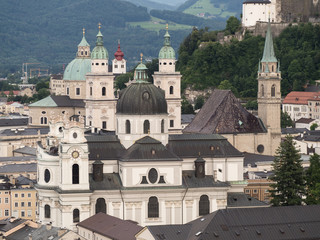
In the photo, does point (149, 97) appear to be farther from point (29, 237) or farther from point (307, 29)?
point (307, 29)

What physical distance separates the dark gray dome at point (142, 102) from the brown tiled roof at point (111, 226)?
8.86m

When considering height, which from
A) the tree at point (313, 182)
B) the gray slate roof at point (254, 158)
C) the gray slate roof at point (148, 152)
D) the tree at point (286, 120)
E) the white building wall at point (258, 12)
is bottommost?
the tree at point (313, 182)

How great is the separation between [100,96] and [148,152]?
3385cm

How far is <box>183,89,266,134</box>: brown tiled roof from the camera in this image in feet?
361

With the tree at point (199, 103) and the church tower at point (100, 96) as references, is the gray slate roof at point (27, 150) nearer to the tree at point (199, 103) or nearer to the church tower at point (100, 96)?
the church tower at point (100, 96)

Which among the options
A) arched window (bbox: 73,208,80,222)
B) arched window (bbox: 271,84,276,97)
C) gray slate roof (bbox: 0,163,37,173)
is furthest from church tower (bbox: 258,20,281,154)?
arched window (bbox: 73,208,80,222)

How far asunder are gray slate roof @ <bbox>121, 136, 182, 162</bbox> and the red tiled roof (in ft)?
247

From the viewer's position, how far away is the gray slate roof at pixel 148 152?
3371 inches

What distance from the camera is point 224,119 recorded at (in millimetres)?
110562

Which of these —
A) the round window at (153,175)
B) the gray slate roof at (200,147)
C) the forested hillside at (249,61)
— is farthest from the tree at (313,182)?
the forested hillside at (249,61)

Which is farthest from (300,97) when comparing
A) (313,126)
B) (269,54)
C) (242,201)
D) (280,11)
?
(242,201)

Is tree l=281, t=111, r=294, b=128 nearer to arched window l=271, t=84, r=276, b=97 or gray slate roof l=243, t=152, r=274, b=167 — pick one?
arched window l=271, t=84, r=276, b=97

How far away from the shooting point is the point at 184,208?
86438 millimetres

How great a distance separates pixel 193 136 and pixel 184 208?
20.8 ft
